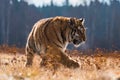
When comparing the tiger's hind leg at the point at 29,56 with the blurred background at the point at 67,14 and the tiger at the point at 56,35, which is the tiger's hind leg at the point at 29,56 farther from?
the blurred background at the point at 67,14

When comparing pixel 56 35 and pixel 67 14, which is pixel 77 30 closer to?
pixel 56 35

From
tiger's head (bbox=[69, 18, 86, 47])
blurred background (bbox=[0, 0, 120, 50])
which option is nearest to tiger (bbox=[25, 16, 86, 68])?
tiger's head (bbox=[69, 18, 86, 47])

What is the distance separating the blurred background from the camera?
189ft

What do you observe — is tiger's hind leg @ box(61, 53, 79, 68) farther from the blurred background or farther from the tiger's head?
the blurred background

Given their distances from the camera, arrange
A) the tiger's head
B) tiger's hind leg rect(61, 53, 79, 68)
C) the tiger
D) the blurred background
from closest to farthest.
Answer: tiger's hind leg rect(61, 53, 79, 68), the tiger, the tiger's head, the blurred background

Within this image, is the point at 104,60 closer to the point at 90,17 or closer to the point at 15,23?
the point at 15,23

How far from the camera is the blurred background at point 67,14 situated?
5747 centimetres

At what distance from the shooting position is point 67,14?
73.5 m

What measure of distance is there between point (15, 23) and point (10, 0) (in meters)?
3.46

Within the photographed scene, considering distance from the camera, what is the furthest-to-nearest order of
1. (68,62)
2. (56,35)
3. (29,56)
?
(29,56) < (56,35) < (68,62)

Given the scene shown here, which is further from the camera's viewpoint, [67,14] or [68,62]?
[67,14]

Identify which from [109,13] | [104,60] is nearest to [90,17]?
[109,13]

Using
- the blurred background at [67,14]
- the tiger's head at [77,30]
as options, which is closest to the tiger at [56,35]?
the tiger's head at [77,30]

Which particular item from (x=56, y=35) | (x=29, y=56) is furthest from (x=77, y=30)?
(x=29, y=56)
